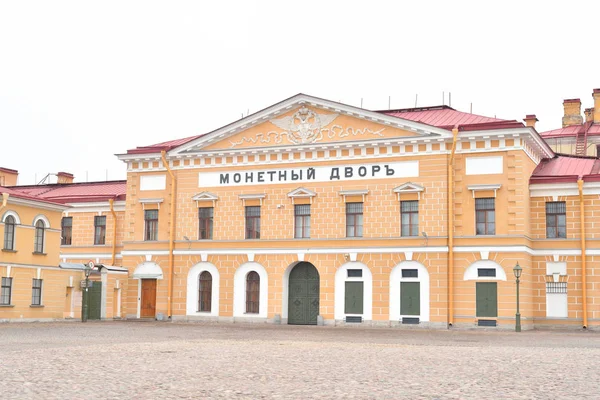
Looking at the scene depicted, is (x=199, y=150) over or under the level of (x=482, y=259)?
over

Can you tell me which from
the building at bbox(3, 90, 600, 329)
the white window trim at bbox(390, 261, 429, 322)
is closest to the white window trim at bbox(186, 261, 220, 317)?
the building at bbox(3, 90, 600, 329)

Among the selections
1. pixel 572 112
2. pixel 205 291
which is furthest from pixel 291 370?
pixel 572 112

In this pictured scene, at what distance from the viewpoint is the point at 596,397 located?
452 inches

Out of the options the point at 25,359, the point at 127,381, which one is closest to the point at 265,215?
the point at 25,359

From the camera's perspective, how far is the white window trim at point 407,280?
36125 mm

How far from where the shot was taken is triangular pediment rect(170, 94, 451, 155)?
123 ft

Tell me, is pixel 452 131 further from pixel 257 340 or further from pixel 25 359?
pixel 25 359

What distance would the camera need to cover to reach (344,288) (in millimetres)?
37906

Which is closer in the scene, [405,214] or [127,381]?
[127,381]

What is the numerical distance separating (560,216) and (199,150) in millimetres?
18025

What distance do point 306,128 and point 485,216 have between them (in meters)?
9.66

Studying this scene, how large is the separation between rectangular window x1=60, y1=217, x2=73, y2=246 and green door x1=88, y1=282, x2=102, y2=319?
7.53 m

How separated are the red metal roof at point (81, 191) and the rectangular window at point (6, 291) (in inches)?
393

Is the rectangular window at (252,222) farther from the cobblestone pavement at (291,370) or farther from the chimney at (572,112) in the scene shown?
the chimney at (572,112)
